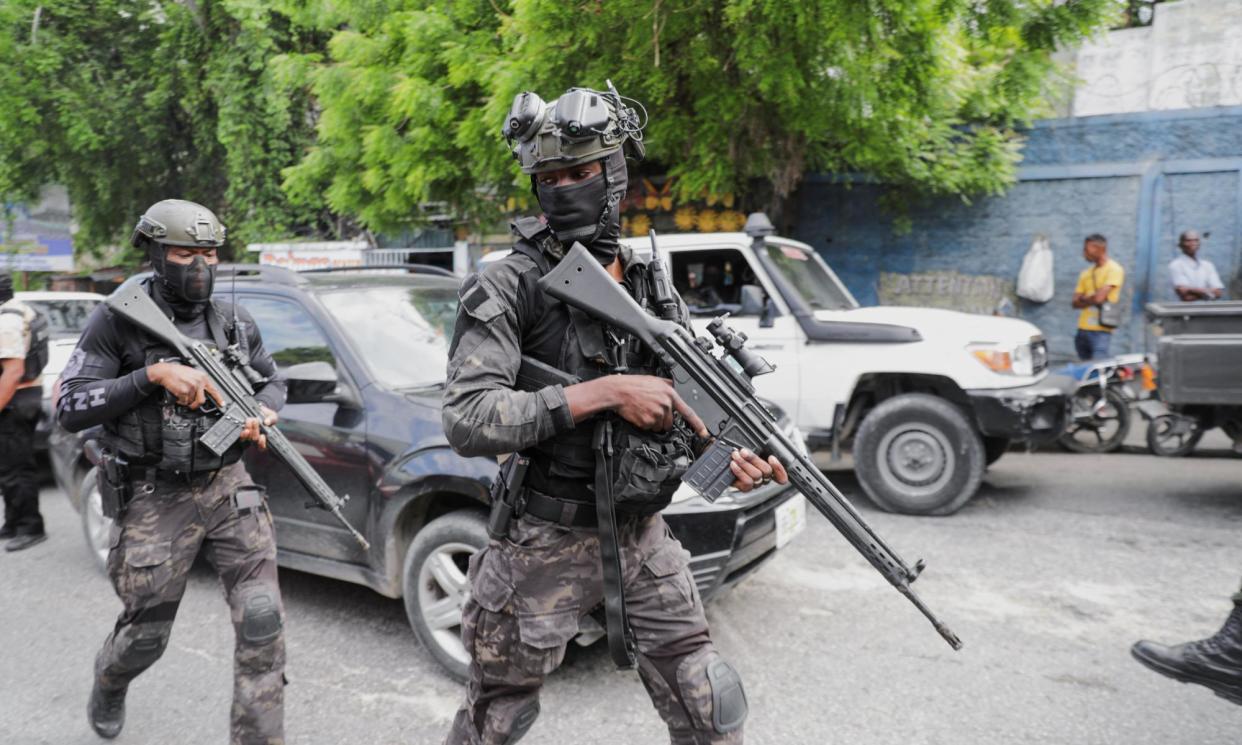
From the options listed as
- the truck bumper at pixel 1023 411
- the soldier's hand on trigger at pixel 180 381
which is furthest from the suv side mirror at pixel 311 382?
the truck bumper at pixel 1023 411

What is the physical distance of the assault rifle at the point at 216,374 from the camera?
9.77 ft

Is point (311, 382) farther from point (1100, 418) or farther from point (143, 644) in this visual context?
point (1100, 418)

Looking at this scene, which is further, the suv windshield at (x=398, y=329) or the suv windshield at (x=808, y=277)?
the suv windshield at (x=808, y=277)

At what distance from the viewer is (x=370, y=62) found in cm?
857

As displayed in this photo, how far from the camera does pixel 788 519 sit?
13.2ft

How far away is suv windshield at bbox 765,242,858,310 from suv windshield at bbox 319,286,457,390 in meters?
2.56

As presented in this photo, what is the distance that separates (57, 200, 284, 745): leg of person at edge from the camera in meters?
2.87

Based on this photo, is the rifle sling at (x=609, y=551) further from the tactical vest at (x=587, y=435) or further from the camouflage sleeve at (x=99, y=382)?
the camouflage sleeve at (x=99, y=382)

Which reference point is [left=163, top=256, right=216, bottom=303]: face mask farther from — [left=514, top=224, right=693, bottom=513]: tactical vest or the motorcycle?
the motorcycle

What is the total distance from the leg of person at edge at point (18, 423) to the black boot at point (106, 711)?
2729mm

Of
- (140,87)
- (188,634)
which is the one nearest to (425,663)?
(188,634)

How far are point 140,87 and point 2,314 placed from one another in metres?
10.2

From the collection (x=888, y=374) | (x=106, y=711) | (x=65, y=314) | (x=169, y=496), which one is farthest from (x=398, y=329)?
(x=65, y=314)

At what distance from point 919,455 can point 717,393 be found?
4208mm
